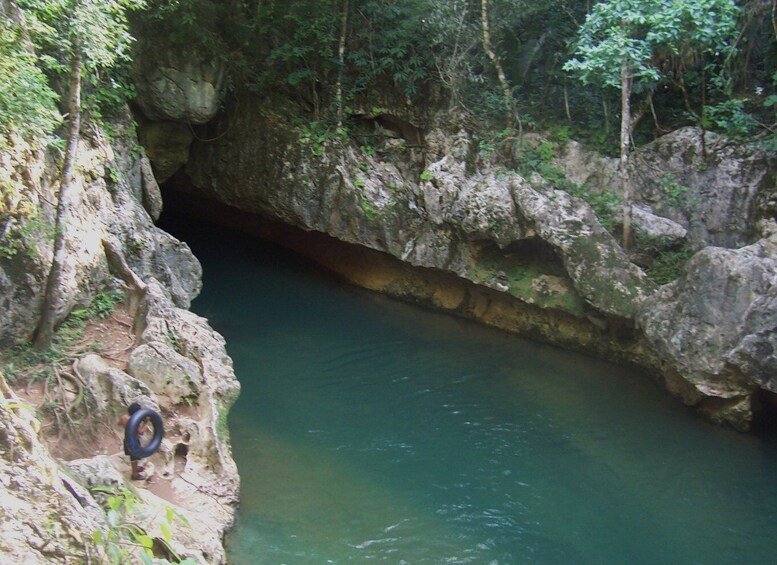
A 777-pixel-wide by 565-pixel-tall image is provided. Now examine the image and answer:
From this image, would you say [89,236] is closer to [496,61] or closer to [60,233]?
[60,233]

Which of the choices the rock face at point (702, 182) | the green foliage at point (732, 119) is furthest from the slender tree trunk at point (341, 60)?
the green foliage at point (732, 119)

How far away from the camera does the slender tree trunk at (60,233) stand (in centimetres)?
782

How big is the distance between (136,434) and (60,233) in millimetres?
2469

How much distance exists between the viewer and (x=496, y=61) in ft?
47.2

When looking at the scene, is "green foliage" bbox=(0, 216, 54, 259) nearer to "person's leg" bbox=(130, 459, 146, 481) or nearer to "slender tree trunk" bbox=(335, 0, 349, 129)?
"person's leg" bbox=(130, 459, 146, 481)

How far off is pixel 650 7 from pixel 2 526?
11.6 m

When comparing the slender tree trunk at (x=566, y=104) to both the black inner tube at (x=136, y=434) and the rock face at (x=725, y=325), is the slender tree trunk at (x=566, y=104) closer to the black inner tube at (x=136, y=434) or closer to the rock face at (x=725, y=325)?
the rock face at (x=725, y=325)

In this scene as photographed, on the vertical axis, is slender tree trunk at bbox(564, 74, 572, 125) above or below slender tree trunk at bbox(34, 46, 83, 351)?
above

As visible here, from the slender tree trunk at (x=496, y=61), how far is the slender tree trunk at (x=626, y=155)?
8.43 ft

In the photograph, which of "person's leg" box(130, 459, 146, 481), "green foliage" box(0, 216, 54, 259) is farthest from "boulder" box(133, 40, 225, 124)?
"person's leg" box(130, 459, 146, 481)

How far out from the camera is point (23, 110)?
7020 mm

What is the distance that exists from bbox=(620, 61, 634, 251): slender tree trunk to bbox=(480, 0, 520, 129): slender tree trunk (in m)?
2.57

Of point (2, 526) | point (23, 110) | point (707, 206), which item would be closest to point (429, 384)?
point (707, 206)

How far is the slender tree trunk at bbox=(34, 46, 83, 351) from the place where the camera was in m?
7.82
